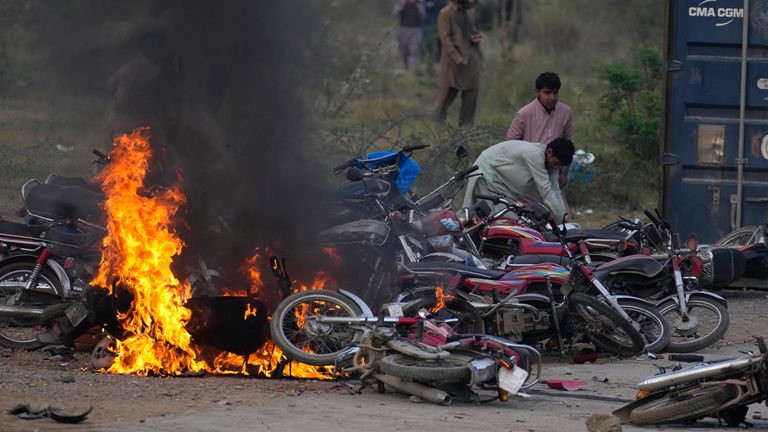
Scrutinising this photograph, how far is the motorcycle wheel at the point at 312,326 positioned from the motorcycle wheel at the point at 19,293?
6.76 ft

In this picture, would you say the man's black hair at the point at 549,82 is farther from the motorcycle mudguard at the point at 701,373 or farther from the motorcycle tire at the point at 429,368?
the motorcycle mudguard at the point at 701,373

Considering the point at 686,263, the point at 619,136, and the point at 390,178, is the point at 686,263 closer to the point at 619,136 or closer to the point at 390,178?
the point at 390,178

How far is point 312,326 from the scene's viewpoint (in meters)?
9.56

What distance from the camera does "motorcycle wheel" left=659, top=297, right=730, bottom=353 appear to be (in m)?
11.0

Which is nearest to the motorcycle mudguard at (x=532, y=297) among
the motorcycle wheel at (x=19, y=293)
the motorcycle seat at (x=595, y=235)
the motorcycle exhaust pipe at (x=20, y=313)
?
the motorcycle seat at (x=595, y=235)

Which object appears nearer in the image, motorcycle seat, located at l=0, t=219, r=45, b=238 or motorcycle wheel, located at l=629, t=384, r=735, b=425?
motorcycle wheel, located at l=629, t=384, r=735, b=425

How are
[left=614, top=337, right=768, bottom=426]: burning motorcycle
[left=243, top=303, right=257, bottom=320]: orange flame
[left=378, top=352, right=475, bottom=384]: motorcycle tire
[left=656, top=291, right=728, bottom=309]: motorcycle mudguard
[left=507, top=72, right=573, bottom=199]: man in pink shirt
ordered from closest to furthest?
[left=614, top=337, right=768, bottom=426]: burning motorcycle
[left=378, top=352, right=475, bottom=384]: motorcycle tire
[left=243, top=303, right=257, bottom=320]: orange flame
[left=656, top=291, right=728, bottom=309]: motorcycle mudguard
[left=507, top=72, right=573, bottom=199]: man in pink shirt

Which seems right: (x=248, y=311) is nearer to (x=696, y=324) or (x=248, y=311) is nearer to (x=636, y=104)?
(x=696, y=324)

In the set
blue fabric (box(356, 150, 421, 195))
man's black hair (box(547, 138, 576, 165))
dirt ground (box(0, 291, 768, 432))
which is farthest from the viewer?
man's black hair (box(547, 138, 576, 165))

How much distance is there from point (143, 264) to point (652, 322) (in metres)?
4.00

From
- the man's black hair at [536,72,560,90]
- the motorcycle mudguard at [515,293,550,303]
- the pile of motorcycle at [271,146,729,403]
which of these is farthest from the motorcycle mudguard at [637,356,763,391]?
the man's black hair at [536,72,560,90]

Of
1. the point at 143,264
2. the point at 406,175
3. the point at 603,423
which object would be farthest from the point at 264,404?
the point at 406,175

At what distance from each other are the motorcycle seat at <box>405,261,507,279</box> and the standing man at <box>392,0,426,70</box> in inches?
714

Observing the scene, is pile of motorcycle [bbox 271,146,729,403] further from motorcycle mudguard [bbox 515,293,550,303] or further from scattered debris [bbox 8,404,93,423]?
scattered debris [bbox 8,404,93,423]
